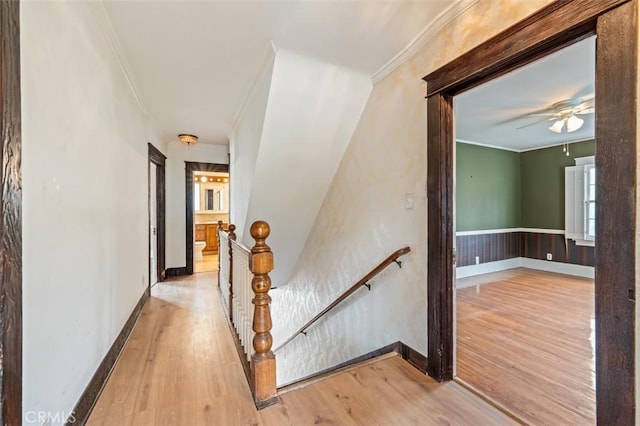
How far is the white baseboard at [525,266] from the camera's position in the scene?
5.08m

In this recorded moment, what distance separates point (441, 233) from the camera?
6.11 feet

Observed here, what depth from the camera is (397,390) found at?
1.80 meters

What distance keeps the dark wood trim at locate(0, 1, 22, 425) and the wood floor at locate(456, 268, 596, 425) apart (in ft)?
7.62

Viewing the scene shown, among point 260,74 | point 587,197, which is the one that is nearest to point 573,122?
point 587,197

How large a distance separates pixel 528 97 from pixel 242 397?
12.8 feet

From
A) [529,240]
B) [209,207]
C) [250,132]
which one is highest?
[250,132]

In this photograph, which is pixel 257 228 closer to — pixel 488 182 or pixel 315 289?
pixel 315 289

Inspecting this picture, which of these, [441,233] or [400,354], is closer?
[441,233]

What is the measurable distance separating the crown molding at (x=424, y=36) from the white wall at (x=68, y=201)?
80.9 inches

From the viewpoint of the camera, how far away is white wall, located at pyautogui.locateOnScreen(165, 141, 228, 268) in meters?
5.21

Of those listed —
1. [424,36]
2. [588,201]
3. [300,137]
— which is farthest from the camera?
[588,201]

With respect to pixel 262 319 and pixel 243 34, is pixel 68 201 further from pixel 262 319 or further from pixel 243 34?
pixel 243 34

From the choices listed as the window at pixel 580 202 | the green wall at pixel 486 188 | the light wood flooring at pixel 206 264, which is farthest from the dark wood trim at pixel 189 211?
the window at pixel 580 202

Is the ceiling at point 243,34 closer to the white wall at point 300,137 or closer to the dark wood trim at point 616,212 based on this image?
the white wall at point 300,137
